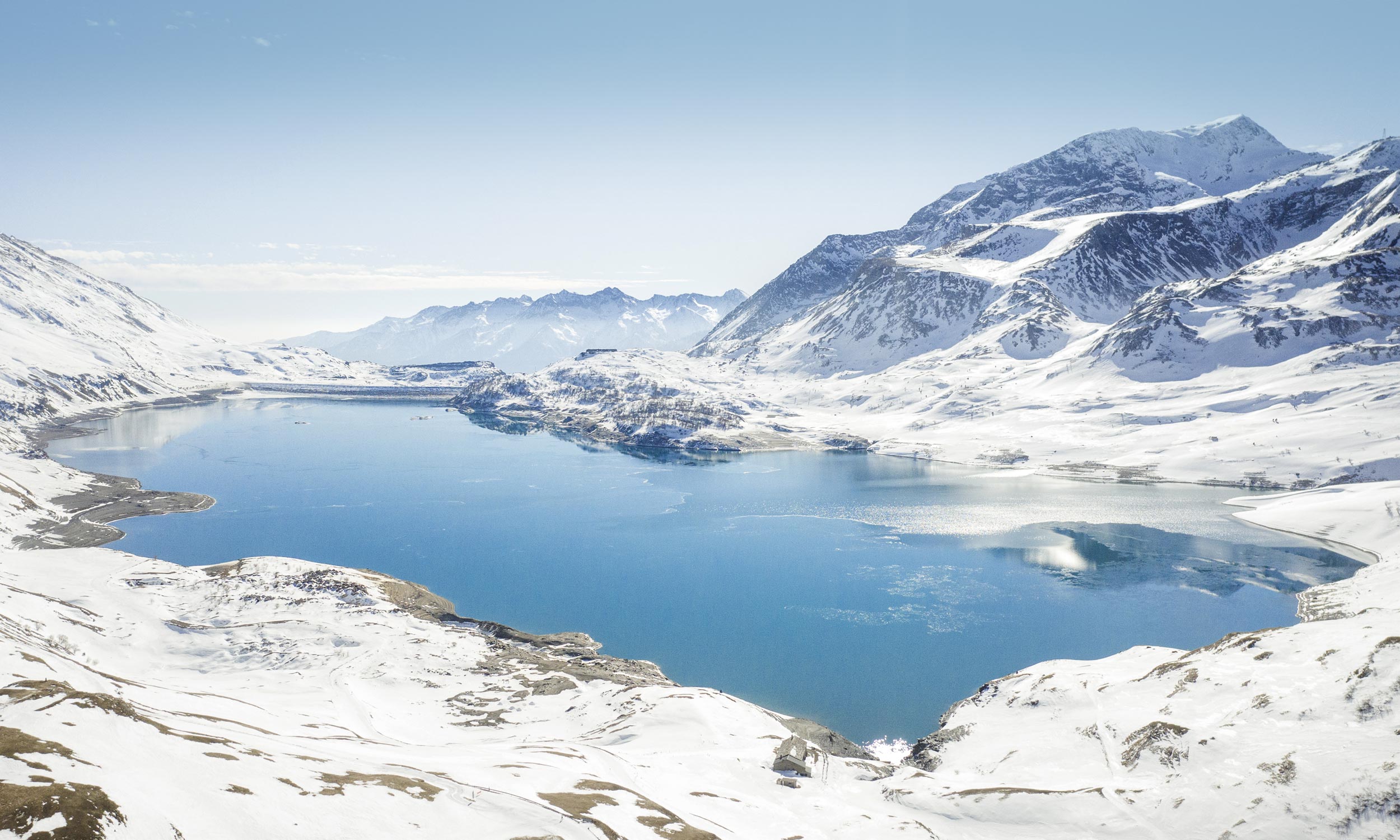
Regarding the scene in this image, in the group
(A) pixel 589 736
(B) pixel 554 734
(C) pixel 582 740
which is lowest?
(B) pixel 554 734

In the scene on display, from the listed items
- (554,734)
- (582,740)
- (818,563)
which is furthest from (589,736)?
(818,563)

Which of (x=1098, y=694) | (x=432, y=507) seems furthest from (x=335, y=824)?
(x=432, y=507)

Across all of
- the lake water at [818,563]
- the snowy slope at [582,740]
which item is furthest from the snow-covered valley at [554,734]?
the lake water at [818,563]

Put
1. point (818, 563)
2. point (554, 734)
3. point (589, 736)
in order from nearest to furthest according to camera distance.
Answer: point (589, 736)
point (554, 734)
point (818, 563)

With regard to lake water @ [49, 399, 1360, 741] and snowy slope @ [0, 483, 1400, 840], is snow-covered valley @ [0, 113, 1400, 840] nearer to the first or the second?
snowy slope @ [0, 483, 1400, 840]

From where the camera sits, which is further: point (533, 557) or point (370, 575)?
point (533, 557)

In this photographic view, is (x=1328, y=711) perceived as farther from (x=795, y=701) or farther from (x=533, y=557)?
(x=533, y=557)

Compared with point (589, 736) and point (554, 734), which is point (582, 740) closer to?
point (589, 736)

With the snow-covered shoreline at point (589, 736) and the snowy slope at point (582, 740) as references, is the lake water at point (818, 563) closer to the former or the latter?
the snowy slope at point (582, 740)
